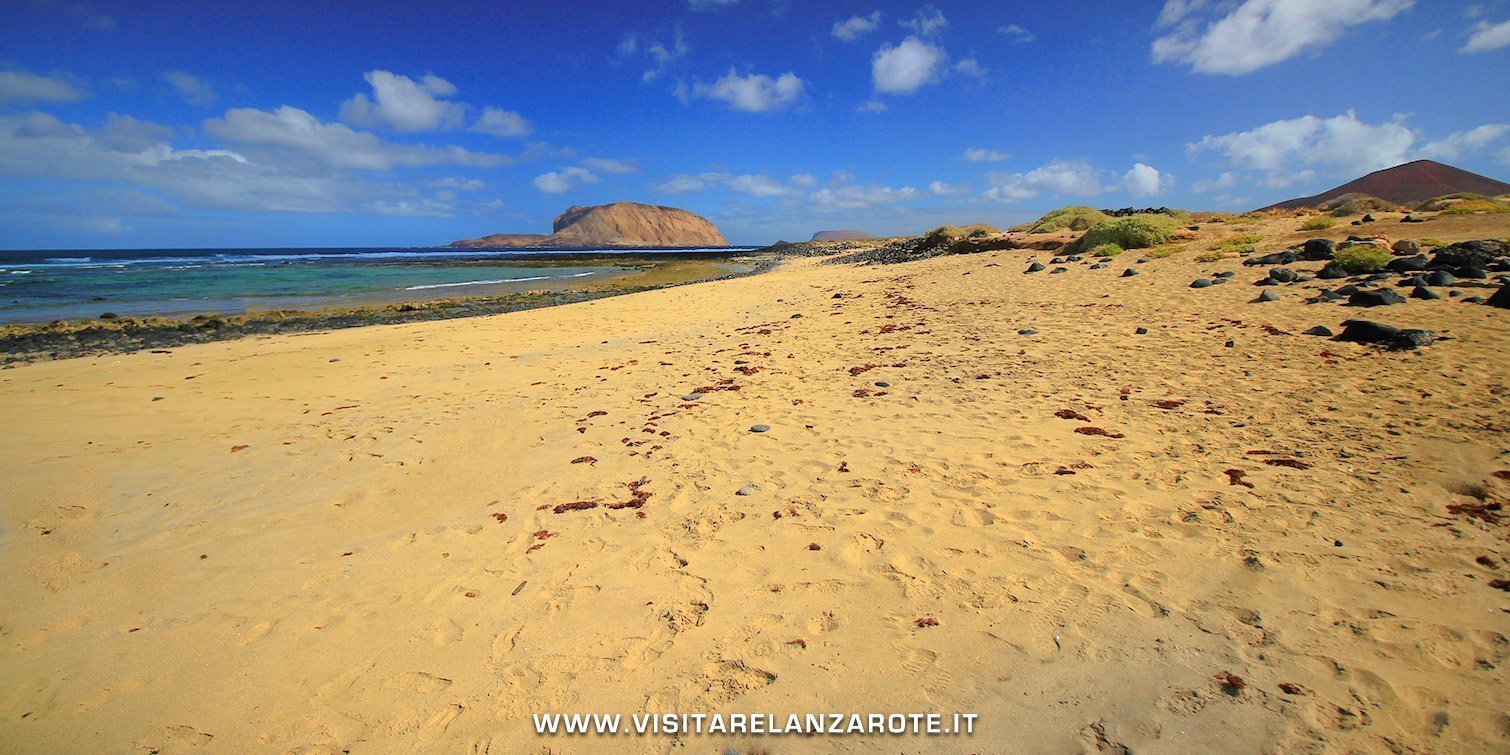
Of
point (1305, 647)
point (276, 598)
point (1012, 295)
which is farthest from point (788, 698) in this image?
point (1012, 295)

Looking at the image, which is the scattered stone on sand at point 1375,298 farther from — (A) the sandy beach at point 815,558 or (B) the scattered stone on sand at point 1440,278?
(B) the scattered stone on sand at point 1440,278

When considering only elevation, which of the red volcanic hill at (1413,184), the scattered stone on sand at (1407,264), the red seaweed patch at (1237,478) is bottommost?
the red seaweed patch at (1237,478)

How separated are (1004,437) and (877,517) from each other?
1.95 m

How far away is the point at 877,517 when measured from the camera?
13.0ft

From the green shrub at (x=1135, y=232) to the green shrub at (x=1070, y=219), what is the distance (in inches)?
231

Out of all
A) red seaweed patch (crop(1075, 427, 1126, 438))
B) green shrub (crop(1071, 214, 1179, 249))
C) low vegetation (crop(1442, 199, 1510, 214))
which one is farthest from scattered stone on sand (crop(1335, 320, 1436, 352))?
low vegetation (crop(1442, 199, 1510, 214))

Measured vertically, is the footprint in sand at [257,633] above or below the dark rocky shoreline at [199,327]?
below

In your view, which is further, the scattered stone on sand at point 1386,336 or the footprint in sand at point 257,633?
the scattered stone on sand at point 1386,336

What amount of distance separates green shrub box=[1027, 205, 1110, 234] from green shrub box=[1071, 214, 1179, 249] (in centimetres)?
586

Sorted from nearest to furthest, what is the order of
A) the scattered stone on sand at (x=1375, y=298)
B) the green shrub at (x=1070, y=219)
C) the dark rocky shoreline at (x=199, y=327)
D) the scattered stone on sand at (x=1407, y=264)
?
the scattered stone on sand at (x=1375, y=298), the scattered stone on sand at (x=1407, y=264), the dark rocky shoreline at (x=199, y=327), the green shrub at (x=1070, y=219)

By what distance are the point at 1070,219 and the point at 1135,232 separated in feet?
29.8

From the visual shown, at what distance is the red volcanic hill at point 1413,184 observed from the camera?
2609cm

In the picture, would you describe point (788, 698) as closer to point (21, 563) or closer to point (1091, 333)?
point (21, 563)

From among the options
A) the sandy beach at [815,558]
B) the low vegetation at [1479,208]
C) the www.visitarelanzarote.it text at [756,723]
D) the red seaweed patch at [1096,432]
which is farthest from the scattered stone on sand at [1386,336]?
the low vegetation at [1479,208]
